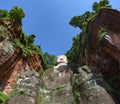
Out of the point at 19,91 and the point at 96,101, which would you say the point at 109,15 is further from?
the point at 19,91

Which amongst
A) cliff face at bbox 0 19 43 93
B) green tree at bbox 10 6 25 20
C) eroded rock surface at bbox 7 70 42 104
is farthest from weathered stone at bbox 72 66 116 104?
green tree at bbox 10 6 25 20

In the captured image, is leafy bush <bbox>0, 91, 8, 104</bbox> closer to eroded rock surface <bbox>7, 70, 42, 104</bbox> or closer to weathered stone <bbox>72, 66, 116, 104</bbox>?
eroded rock surface <bbox>7, 70, 42, 104</bbox>

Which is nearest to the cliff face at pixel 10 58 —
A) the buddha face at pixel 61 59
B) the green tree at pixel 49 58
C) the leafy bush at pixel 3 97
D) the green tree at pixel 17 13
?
the green tree at pixel 17 13

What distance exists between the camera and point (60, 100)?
23625 mm

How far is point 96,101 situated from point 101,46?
17.4ft

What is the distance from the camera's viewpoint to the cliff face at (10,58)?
2483 cm

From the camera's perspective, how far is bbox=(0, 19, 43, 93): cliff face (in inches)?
977

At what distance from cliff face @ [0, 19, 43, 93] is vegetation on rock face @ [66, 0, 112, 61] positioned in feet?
15.8

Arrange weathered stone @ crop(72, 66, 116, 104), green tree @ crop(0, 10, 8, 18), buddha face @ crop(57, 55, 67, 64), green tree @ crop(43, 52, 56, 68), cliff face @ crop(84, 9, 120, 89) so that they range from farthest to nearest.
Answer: green tree @ crop(43, 52, 56, 68) < buddha face @ crop(57, 55, 67, 64) < green tree @ crop(0, 10, 8, 18) < cliff face @ crop(84, 9, 120, 89) < weathered stone @ crop(72, 66, 116, 104)

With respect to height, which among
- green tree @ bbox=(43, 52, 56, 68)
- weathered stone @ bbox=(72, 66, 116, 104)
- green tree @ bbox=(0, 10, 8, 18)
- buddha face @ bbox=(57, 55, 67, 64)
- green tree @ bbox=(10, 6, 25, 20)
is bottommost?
weathered stone @ bbox=(72, 66, 116, 104)

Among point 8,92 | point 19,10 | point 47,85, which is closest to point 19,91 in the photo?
point 8,92

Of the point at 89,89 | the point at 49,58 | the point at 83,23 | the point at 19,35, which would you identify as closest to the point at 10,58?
the point at 19,35

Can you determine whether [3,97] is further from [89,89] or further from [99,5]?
[99,5]

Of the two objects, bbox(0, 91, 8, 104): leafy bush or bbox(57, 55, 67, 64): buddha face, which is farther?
bbox(57, 55, 67, 64): buddha face
